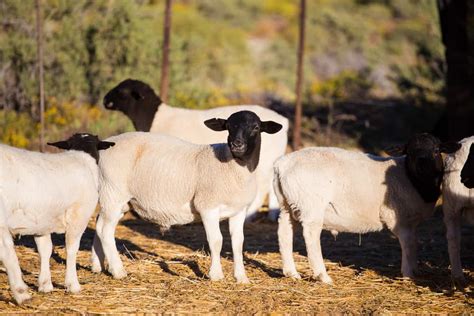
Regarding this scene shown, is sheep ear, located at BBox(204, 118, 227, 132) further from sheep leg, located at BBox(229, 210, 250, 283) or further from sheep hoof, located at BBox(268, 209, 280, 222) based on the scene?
sheep hoof, located at BBox(268, 209, 280, 222)

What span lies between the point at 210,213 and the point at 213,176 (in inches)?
16.4

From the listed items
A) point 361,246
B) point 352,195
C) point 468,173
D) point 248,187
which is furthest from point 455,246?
point 361,246

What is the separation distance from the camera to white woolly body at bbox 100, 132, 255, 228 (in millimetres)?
8797

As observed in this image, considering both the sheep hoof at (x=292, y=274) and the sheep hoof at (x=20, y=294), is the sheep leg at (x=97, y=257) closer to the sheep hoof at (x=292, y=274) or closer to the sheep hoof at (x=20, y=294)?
the sheep hoof at (x=20, y=294)

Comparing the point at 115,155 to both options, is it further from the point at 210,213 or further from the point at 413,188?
the point at 413,188

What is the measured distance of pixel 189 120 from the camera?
13.3 meters

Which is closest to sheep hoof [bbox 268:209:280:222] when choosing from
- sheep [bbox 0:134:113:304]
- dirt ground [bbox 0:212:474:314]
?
dirt ground [bbox 0:212:474:314]

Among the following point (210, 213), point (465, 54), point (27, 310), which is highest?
point (465, 54)

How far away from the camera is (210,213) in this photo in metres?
8.74

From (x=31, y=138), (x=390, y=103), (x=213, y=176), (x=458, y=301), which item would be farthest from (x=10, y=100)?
(x=458, y=301)

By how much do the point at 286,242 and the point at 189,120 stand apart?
14.7ft

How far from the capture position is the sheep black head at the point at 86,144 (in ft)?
29.3

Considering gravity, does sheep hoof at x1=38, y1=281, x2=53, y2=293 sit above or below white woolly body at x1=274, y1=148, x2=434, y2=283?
below

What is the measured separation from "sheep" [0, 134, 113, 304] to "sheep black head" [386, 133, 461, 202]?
11.9 feet
